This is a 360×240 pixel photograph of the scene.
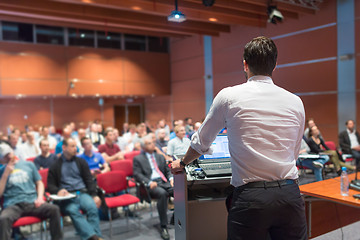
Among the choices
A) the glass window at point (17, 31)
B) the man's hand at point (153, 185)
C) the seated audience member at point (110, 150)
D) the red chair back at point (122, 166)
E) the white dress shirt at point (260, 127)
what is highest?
the glass window at point (17, 31)

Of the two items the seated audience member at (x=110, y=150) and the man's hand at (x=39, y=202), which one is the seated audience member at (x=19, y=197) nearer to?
the man's hand at (x=39, y=202)

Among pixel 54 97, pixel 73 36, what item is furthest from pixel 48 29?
pixel 54 97

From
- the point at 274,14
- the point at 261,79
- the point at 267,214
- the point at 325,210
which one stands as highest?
the point at 274,14

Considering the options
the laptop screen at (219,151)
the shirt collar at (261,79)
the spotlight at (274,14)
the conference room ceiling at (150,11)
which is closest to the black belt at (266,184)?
the shirt collar at (261,79)

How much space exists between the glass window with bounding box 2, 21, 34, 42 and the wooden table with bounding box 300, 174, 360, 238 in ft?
34.1

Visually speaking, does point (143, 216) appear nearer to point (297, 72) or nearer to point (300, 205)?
point (300, 205)

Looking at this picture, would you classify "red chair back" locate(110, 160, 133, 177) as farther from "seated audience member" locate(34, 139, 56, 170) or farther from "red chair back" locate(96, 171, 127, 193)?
"seated audience member" locate(34, 139, 56, 170)

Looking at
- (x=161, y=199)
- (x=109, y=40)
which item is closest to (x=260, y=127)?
(x=161, y=199)

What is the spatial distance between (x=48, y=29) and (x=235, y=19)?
6.66 meters

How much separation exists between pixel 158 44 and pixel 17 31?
531 cm

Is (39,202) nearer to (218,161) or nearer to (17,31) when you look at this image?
(218,161)

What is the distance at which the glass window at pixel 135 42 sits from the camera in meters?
12.3

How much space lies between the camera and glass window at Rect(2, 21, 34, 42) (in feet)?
32.7

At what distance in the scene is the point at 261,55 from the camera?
1.44 m
